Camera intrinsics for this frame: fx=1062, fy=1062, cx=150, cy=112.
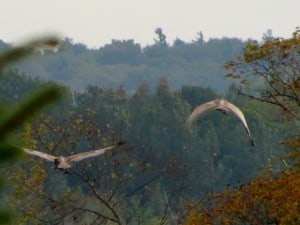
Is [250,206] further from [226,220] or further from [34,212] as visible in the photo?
[34,212]

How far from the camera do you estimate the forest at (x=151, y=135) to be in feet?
56.8

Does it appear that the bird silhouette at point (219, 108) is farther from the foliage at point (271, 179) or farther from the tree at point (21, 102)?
the tree at point (21, 102)

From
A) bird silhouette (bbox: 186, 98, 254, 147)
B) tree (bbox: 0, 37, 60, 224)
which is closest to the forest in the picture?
tree (bbox: 0, 37, 60, 224)

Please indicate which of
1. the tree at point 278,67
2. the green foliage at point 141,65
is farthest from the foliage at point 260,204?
the green foliage at point 141,65

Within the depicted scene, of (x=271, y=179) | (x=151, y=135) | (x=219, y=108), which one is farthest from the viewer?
(x=151, y=135)

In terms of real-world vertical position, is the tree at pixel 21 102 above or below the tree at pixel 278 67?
above

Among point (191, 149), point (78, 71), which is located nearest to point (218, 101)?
point (191, 149)

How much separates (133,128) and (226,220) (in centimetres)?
4544

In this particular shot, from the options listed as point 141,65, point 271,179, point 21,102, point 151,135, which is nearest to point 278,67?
point 271,179

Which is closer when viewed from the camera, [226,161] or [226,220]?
[226,220]

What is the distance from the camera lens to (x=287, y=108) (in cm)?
1834

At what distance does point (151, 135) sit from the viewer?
63.8m

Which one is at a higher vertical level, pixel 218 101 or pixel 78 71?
pixel 218 101

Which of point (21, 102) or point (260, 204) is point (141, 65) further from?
point (21, 102)
